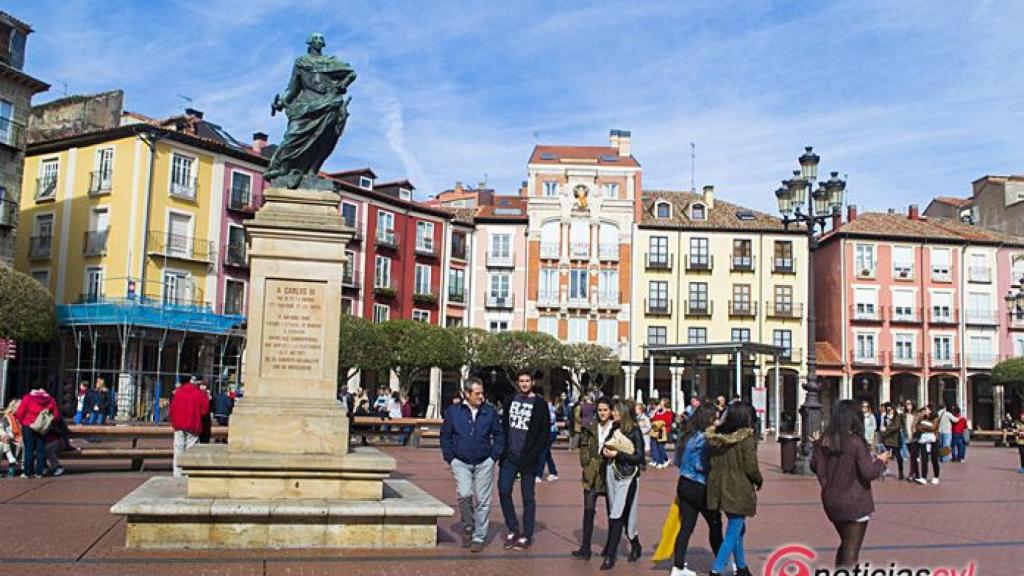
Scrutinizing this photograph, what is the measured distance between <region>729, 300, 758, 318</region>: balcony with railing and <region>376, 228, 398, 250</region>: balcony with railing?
62.7 ft

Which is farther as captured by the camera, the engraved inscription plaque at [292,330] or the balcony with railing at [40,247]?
the balcony with railing at [40,247]

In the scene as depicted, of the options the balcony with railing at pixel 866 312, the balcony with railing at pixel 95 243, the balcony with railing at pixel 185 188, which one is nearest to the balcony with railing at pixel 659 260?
the balcony with railing at pixel 866 312

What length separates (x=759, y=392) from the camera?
95.9 ft

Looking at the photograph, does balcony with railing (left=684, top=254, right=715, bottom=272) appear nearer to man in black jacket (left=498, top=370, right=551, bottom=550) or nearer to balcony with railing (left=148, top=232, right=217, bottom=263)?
balcony with railing (left=148, top=232, right=217, bottom=263)

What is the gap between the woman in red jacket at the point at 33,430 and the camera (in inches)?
591

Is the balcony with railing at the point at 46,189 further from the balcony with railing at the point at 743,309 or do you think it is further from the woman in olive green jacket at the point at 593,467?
the woman in olive green jacket at the point at 593,467

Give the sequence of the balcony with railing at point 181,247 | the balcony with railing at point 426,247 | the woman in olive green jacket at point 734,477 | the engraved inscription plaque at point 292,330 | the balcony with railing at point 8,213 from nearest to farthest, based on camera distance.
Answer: the woman in olive green jacket at point 734,477, the engraved inscription plaque at point 292,330, the balcony with railing at point 8,213, the balcony with railing at point 181,247, the balcony with railing at point 426,247

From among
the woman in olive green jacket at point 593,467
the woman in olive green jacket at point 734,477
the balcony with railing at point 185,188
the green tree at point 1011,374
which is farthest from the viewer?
the green tree at point 1011,374

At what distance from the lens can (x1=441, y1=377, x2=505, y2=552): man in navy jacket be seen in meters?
9.16

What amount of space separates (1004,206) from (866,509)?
62194 millimetres

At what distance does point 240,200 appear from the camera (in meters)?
44.0

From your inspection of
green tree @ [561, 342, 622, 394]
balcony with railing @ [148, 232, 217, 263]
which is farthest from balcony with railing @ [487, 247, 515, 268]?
balcony with railing @ [148, 232, 217, 263]

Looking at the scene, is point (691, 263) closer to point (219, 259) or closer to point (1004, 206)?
point (1004, 206)

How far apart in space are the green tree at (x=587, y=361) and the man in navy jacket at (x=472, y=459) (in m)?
40.4
